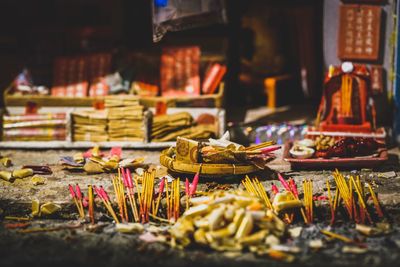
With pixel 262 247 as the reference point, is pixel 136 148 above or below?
above

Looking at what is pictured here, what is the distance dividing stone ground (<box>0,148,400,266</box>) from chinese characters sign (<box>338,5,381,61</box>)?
2.42 m

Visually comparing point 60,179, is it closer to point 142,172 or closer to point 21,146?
point 142,172

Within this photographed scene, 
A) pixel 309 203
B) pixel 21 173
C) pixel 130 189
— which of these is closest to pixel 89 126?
pixel 21 173

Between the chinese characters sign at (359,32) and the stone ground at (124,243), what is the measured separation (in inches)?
95.3

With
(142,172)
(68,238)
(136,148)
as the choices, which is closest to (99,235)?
(68,238)

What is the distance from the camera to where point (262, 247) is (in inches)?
242

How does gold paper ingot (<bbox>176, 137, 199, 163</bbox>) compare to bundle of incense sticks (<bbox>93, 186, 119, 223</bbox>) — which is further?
gold paper ingot (<bbox>176, 137, 199, 163</bbox>)

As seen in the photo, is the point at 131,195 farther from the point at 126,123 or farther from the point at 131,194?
the point at 126,123

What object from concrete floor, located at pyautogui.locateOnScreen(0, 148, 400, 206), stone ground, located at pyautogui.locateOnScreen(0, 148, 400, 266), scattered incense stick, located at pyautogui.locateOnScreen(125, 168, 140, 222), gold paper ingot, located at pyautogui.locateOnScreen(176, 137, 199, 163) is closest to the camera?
stone ground, located at pyautogui.locateOnScreen(0, 148, 400, 266)

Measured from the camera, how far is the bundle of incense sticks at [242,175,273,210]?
279 inches

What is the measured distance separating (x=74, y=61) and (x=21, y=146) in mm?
1955

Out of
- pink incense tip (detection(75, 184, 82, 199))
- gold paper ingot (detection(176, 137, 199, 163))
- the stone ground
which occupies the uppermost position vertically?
gold paper ingot (detection(176, 137, 199, 163))

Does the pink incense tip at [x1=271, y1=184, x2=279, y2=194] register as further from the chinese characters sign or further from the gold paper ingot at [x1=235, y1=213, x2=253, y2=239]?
the chinese characters sign

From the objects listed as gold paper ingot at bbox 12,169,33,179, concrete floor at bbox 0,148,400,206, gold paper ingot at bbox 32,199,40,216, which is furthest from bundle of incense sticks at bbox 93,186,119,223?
gold paper ingot at bbox 12,169,33,179
